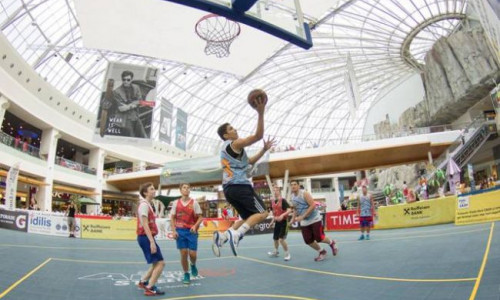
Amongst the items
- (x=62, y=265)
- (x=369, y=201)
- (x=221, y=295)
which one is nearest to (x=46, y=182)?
(x=62, y=265)

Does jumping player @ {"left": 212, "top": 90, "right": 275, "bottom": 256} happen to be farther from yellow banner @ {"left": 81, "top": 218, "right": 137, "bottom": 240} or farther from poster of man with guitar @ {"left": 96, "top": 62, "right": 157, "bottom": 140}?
yellow banner @ {"left": 81, "top": 218, "right": 137, "bottom": 240}

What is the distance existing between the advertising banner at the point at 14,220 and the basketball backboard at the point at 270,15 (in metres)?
18.2

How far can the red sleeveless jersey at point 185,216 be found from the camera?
641 centimetres

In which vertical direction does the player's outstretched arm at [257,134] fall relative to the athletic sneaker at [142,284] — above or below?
above

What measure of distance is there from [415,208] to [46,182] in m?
28.5

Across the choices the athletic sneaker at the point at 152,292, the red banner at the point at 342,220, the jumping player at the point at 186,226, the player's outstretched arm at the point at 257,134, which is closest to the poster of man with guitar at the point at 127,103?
the jumping player at the point at 186,226

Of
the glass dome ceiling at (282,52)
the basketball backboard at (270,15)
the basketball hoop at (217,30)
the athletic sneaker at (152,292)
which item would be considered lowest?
the athletic sneaker at (152,292)

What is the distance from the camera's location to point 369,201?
12367mm

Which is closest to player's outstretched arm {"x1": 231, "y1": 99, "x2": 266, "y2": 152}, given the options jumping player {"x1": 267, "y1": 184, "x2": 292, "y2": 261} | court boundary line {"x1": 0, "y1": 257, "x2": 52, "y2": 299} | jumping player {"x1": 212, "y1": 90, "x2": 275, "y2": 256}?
jumping player {"x1": 212, "y1": 90, "x2": 275, "y2": 256}

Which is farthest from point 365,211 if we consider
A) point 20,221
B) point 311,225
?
point 20,221

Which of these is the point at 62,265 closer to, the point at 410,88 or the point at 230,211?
the point at 230,211

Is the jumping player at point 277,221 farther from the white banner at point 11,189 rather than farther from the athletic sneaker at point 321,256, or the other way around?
the white banner at point 11,189

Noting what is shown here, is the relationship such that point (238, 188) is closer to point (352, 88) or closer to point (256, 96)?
point (256, 96)

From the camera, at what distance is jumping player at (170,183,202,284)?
20.4ft
